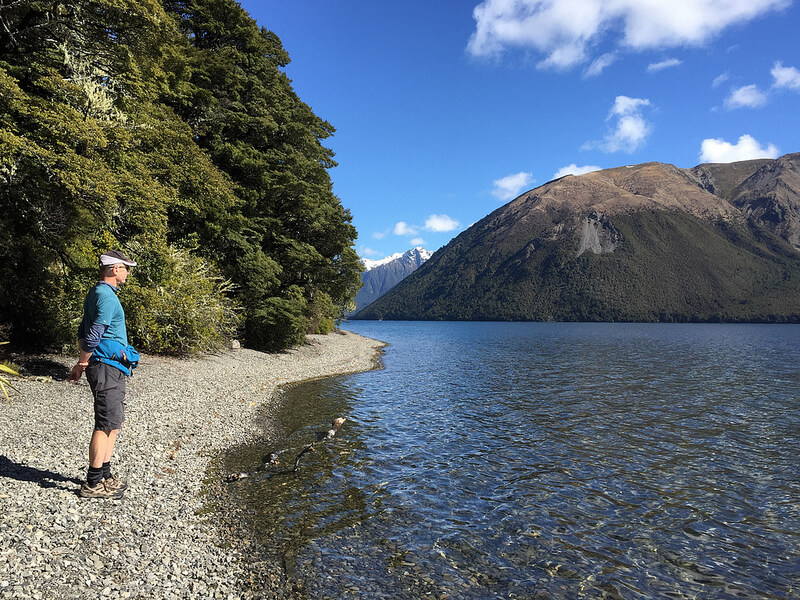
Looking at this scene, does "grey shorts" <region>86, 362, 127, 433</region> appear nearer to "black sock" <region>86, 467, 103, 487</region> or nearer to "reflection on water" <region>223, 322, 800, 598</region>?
"black sock" <region>86, 467, 103, 487</region>

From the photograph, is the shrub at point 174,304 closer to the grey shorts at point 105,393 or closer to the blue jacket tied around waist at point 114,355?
the blue jacket tied around waist at point 114,355

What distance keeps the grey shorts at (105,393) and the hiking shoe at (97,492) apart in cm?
118

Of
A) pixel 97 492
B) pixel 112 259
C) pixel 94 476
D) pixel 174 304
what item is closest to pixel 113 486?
A: pixel 97 492

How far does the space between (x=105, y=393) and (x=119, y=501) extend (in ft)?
7.36

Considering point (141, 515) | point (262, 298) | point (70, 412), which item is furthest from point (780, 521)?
point (262, 298)

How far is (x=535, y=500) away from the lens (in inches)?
417

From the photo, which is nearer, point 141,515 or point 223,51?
point 141,515

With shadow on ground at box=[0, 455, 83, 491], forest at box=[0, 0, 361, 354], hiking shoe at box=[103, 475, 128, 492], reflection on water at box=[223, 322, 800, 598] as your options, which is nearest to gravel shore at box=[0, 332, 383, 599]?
shadow on ground at box=[0, 455, 83, 491]

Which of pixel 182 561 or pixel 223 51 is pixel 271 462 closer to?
pixel 182 561

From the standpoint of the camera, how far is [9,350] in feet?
56.4

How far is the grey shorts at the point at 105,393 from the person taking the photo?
727 cm

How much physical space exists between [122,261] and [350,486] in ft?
23.6

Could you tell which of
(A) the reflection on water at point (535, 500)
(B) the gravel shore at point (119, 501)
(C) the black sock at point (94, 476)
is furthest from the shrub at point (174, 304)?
(C) the black sock at point (94, 476)

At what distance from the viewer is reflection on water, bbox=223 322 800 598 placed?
7.39 meters
